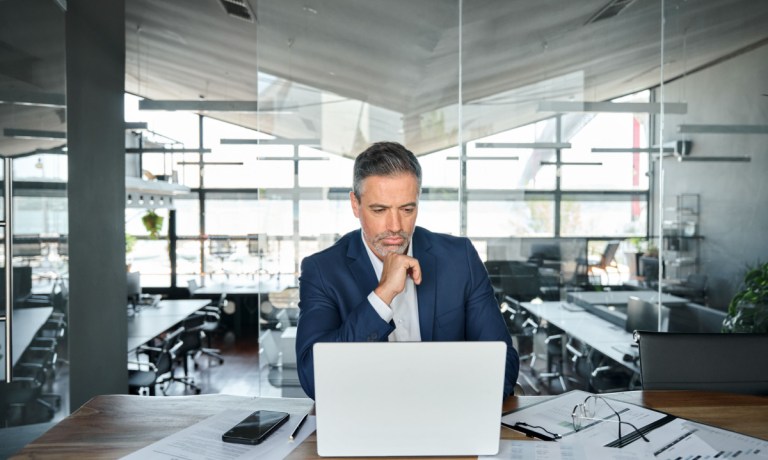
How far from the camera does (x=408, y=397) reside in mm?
1109

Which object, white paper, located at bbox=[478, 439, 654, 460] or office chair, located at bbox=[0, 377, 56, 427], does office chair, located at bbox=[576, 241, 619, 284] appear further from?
office chair, located at bbox=[0, 377, 56, 427]

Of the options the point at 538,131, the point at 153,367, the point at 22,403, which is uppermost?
the point at 538,131

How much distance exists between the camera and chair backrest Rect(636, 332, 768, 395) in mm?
1872

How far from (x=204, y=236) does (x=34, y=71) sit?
739 centimetres

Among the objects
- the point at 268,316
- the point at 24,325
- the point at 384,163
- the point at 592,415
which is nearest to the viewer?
the point at 592,415

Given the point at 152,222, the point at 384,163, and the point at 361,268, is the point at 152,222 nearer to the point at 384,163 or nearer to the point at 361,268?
the point at 361,268

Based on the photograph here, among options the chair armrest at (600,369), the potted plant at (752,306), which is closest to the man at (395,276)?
the chair armrest at (600,369)

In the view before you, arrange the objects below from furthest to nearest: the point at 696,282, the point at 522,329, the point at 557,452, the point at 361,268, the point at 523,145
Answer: the point at 696,282, the point at 522,329, the point at 523,145, the point at 361,268, the point at 557,452

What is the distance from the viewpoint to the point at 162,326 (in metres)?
6.07

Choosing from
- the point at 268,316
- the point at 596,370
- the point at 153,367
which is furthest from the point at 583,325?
the point at 153,367

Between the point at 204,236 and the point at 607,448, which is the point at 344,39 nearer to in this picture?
the point at 607,448

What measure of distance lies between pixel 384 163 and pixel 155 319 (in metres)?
5.66

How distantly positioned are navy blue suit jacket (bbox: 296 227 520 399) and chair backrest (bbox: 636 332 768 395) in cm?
49

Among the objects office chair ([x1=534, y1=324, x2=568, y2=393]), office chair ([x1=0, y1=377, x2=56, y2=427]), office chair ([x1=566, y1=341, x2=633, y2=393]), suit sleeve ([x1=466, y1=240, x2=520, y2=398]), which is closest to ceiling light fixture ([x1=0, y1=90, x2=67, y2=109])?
office chair ([x1=0, y1=377, x2=56, y2=427])
